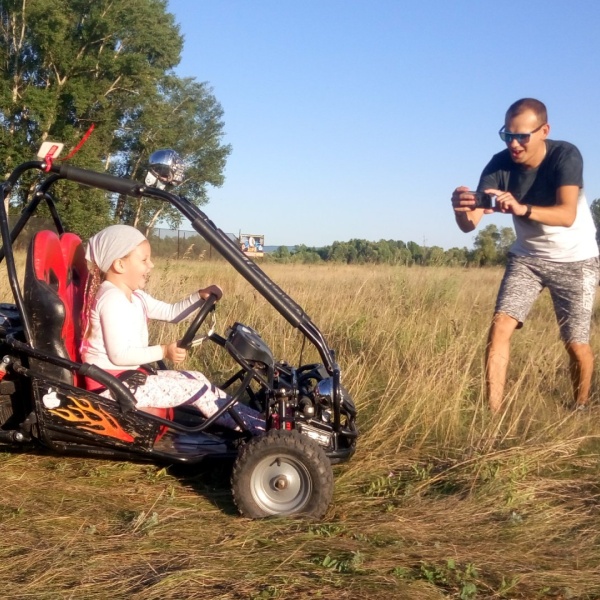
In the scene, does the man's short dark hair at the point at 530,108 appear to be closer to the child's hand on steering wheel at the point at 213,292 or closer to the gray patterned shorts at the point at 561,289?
the gray patterned shorts at the point at 561,289

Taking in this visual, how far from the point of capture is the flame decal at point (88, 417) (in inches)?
139

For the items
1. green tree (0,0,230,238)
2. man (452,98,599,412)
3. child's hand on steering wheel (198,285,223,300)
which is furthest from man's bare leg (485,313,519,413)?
green tree (0,0,230,238)

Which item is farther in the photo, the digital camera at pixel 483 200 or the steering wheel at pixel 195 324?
the digital camera at pixel 483 200

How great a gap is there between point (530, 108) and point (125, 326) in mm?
2761

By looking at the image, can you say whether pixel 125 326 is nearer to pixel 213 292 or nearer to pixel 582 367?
pixel 213 292

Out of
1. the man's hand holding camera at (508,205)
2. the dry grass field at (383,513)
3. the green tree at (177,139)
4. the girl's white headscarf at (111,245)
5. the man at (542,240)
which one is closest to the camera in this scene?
the dry grass field at (383,513)

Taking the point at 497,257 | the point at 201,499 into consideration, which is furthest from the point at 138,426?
the point at 497,257

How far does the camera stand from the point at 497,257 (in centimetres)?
1535

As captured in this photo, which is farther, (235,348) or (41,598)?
(235,348)

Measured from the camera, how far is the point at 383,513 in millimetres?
3529

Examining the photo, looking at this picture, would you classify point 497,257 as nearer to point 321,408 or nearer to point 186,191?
point 321,408

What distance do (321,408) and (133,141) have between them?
3534cm

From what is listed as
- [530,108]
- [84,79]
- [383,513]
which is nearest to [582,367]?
[530,108]

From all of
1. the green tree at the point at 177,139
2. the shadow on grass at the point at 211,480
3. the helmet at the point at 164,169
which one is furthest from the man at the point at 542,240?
the green tree at the point at 177,139
